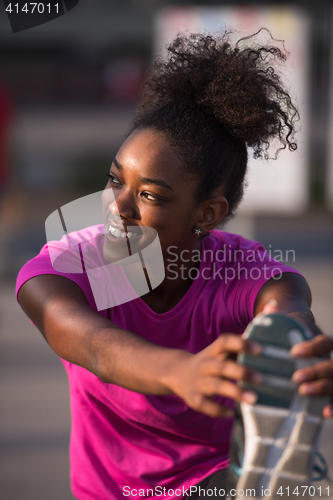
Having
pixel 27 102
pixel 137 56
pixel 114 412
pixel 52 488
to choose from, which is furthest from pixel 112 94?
pixel 114 412

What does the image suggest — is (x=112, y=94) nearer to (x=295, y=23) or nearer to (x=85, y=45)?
(x=85, y=45)

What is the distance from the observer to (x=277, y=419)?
116 centimetres

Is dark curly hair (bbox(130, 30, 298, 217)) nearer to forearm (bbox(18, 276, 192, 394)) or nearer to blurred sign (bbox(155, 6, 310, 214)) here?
forearm (bbox(18, 276, 192, 394))

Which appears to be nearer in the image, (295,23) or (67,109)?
(295,23)

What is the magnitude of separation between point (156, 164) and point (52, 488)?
1990mm

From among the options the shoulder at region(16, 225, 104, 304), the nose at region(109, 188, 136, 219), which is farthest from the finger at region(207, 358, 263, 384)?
the nose at region(109, 188, 136, 219)

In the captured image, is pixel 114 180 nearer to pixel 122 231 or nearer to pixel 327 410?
pixel 122 231

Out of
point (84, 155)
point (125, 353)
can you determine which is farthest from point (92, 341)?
point (84, 155)

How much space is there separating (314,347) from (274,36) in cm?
561

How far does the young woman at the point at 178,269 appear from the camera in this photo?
186 cm

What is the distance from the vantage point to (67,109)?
13703 millimetres

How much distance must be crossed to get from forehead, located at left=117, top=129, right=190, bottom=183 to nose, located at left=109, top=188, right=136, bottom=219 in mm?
76

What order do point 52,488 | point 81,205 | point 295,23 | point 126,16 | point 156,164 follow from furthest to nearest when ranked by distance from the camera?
point 126,16 → point 295,23 → point 52,488 → point 81,205 → point 156,164

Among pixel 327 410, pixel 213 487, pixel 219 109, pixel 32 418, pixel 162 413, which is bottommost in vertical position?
pixel 32 418
